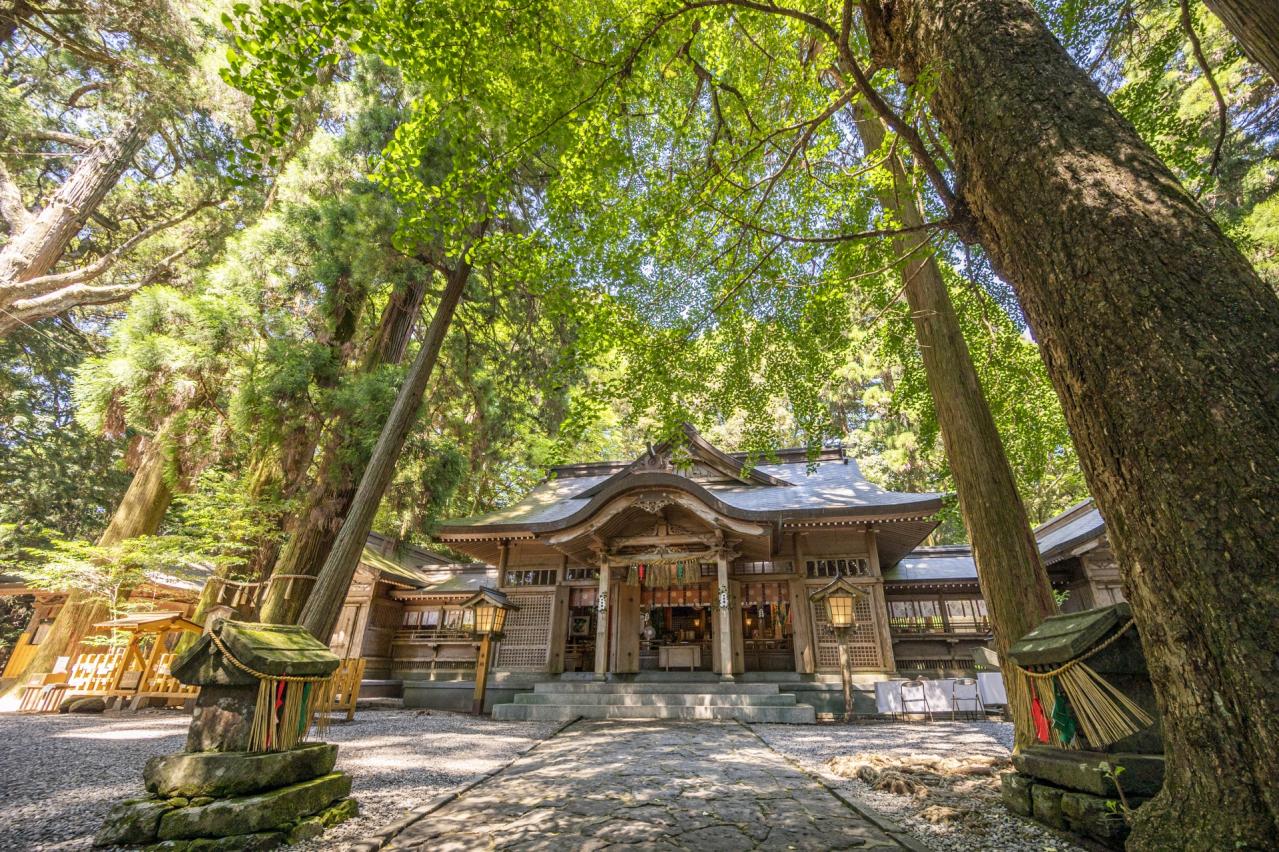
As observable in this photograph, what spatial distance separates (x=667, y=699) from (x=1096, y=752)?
7.28m

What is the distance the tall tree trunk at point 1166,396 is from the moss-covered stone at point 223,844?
3678 millimetres

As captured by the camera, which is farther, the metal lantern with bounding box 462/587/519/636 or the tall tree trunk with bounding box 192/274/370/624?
the metal lantern with bounding box 462/587/519/636

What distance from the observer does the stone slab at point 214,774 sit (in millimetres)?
2668

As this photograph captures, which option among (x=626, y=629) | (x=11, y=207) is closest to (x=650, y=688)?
(x=626, y=629)

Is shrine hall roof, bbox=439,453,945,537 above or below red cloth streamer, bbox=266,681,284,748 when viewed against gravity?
above

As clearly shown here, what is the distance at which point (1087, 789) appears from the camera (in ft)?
7.97

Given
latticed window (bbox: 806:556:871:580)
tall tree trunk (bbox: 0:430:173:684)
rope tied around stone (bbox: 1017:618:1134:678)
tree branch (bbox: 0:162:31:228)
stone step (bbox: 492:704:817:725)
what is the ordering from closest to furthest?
rope tied around stone (bbox: 1017:618:1134:678) → stone step (bbox: 492:704:817:725) → tall tree trunk (bbox: 0:430:173:684) → tree branch (bbox: 0:162:31:228) → latticed window (bbox: 806:556:871:580)

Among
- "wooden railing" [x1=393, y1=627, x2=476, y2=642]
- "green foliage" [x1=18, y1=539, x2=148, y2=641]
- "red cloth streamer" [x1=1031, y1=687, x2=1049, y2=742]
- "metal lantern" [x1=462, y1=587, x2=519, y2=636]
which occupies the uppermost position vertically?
"green foliage" [x1=18, y1=539, x2=148, y2=641]

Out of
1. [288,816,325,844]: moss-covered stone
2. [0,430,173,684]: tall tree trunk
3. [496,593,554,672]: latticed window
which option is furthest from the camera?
[496,593,554,672]: latticed window

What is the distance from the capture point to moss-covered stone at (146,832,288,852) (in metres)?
2.47

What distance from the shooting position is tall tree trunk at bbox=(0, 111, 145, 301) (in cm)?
927

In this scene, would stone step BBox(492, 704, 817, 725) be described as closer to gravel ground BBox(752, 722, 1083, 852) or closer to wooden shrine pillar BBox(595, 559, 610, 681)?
gravel ground BBox(752, 722, 1083, 852)

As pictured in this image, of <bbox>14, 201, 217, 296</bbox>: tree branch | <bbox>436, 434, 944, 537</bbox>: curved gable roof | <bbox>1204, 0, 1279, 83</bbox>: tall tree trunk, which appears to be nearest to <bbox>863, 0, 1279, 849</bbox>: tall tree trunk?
<bbox>1204, 0, 1279, 83</bbox>: tall tree trunk

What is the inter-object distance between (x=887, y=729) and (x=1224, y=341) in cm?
808
